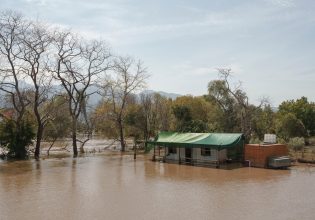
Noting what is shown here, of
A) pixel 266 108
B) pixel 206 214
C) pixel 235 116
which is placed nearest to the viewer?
pixel 206 214

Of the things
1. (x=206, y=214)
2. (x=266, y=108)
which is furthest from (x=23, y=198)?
(x=266, y=108)

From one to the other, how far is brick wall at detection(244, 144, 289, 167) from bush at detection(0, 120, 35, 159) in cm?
2053

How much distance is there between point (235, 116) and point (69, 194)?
37.0 meters

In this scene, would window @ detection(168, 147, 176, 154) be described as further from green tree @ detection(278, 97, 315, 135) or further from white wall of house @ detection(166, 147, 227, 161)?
green tree @ detection(278, 97, 315, 135)

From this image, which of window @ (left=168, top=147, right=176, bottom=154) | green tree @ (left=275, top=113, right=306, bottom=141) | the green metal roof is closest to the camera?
the green metal roof

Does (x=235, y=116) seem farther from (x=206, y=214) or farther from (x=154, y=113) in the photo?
(x=206, y=214)

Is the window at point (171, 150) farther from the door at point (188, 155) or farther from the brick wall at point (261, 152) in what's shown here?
the brick wall at point (261, 152)

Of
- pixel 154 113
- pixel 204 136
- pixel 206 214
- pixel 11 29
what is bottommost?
pixel 206 214

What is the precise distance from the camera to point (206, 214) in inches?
594

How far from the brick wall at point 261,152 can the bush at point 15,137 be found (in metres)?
20.5

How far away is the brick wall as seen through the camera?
27625 mm

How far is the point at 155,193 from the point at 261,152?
454 inches

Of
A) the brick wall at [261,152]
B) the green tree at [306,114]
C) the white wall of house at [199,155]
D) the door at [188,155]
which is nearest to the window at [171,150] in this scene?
the white wall of house at [199,155]

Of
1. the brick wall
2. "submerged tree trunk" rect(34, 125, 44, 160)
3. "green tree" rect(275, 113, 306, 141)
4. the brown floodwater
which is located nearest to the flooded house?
the brick wall
